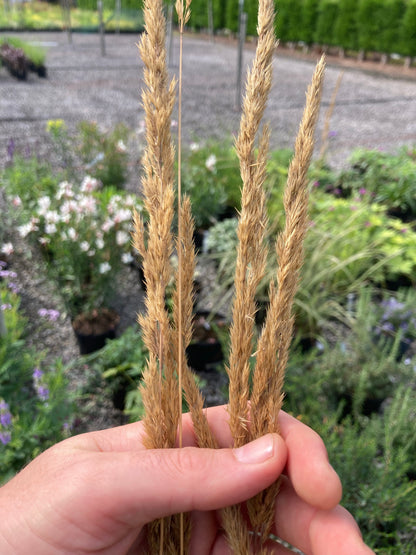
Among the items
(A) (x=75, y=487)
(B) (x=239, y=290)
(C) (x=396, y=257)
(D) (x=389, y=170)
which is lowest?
(C) (x=396, y=257)

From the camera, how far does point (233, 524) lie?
0.98m

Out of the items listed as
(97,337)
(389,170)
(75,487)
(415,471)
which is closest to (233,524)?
(75,487)

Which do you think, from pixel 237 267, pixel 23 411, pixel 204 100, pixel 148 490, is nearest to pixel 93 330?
pixel 23 411

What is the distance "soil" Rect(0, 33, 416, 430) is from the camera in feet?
10.8

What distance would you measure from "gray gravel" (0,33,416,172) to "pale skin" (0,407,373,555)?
4738 millimetres

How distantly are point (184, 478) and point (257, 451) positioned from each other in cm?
16

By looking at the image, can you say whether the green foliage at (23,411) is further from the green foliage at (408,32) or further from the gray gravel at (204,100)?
the green foliage at (408,32)

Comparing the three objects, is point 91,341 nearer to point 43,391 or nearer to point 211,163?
point 43,391

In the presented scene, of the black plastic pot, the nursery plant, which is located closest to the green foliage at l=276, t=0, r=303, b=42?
the nursery plant

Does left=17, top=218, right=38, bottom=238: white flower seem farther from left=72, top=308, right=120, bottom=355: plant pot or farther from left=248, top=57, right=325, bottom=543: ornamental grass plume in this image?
left=248, top=57, right=325, bottom=543: ornamental grass plume

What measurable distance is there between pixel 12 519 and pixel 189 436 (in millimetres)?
429

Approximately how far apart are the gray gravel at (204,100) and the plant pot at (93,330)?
120 inches

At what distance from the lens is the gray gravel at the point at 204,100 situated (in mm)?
7660

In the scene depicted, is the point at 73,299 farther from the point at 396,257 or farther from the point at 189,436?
the point at 396,257
